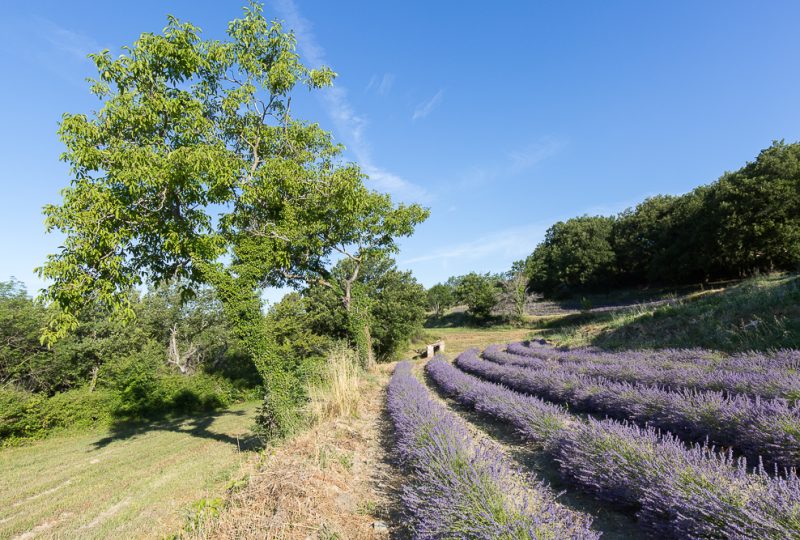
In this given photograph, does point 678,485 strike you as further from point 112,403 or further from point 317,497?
point 112,403

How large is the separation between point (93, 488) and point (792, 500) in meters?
10.2

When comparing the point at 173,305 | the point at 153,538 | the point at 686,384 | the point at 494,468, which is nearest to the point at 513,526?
the point at 494,468

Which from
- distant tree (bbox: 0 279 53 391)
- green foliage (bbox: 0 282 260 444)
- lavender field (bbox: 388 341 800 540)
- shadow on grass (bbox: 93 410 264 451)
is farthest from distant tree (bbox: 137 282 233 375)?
lavender field (bbox: 388 341 800 540)

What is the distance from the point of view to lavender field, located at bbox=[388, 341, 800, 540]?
7.47 ft

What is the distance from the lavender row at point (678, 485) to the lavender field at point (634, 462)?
0.04ft

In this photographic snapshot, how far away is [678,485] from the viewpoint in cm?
260

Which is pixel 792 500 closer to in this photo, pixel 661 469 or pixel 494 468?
pixel 661 469

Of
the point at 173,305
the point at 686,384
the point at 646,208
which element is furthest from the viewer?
the point at 646,208

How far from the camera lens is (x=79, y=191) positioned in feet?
20.7

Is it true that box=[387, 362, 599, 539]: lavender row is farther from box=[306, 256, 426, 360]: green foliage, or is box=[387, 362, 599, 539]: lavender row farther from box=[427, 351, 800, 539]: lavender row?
box=[306, 256, 426, 360]: green foliage

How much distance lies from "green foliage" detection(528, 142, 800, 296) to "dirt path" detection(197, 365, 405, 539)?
84.9 ft

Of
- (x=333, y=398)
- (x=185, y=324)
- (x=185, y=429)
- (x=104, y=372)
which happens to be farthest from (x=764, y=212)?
(x=104, y=372)

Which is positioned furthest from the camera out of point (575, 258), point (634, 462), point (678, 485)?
point (575, 258)

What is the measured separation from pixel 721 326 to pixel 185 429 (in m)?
17.8
